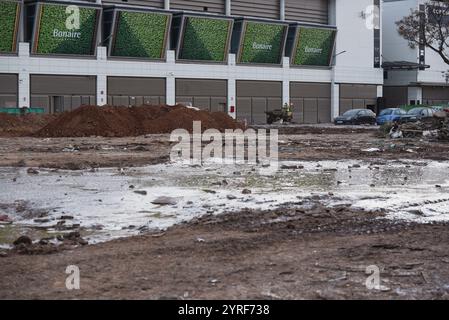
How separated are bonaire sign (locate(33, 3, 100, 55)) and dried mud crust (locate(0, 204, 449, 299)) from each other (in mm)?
46428

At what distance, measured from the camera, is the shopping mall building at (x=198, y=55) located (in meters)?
54.7

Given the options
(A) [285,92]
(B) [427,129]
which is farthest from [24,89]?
(B) [427,129]

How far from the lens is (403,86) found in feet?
274

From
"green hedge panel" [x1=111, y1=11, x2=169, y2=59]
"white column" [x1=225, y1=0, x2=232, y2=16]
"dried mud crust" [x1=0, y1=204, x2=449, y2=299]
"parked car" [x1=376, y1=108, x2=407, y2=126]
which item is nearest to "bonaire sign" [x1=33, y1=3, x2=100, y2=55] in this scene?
"green hedge panel" [x1=111, y1=11, x2=169, y2=59]

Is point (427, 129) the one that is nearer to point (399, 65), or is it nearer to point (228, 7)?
point (228, 7)

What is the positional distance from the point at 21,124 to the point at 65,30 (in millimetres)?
15475

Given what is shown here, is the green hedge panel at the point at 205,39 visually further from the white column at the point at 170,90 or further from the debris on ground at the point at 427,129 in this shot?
the debris on ground at the point at 427,129

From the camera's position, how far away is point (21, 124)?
42.2 meters

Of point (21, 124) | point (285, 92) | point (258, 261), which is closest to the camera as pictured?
point (258, 261)

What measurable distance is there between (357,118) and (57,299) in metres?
54.5

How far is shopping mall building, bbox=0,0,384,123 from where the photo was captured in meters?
54.7

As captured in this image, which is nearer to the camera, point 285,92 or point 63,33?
point 63,33

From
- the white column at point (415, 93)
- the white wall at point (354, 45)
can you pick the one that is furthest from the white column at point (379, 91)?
the white column at point (415, 93)

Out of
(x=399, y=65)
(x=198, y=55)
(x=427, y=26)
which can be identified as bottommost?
(x=198, y=55)
